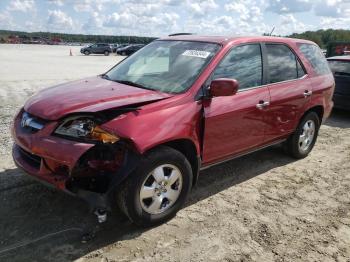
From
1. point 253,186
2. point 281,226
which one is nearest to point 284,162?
point 253,186

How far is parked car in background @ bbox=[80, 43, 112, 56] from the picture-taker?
46.5 meters

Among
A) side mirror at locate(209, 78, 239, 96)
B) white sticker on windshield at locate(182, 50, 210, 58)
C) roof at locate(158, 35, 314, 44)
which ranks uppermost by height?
roof at locate(158, 35, 314, 44)

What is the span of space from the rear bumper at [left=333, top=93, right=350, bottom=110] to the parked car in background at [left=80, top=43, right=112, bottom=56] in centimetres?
4061

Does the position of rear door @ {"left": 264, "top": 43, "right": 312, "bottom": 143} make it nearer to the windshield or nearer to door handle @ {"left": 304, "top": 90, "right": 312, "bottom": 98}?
door handle @ {"left": 304, "top": 90, "right": 312, "bottom": 98}

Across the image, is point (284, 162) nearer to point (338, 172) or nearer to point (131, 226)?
point (338, 172)

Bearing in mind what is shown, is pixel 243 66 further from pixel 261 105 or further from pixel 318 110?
pixel 318 110

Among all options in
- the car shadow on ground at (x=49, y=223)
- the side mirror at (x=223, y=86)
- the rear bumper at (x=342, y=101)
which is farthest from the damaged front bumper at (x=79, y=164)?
the rear bumper at (x=342, y=101)

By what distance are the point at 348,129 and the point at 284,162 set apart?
10.3 ft

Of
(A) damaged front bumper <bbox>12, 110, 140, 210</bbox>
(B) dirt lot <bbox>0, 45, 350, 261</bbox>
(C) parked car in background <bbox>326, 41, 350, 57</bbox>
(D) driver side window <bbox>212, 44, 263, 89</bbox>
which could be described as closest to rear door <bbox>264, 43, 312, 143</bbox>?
(D) driver side window <bbox>212, 44, 263, 89</bbox>

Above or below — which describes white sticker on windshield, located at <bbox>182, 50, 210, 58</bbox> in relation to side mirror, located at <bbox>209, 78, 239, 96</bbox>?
above

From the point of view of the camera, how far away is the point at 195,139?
4.00m

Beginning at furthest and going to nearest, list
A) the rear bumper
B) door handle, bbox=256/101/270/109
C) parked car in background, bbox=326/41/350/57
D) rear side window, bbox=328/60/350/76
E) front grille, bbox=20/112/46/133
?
parked car in background, bbox=326/41/350/57
rear side window, bbox=328/60/350/76
the rear bumper
door handle, bbox=256/101/270/109
front grille, bbox=20/112/46/133

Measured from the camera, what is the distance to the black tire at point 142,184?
3463 mm

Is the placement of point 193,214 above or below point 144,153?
below
